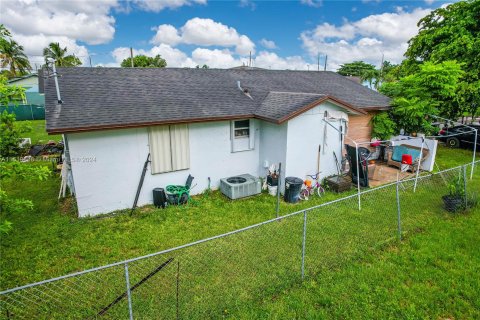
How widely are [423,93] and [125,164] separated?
1260 cm

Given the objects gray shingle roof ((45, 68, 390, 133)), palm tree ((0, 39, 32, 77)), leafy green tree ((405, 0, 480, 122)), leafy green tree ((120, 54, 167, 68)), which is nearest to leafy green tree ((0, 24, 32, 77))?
palm tree ((0, 39, 32, 77))

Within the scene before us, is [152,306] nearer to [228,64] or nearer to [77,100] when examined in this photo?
[77,100]

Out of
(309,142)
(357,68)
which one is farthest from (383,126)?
(357,68)

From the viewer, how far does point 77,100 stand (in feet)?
27.7

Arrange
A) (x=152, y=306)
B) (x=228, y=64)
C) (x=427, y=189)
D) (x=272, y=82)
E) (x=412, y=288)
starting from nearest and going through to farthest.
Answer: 1. (x=152, y=306)
2. (x=412, y=288)
3. (x=427, y=189)
4. (x=272, y=82)
5. (x=228, y=64)

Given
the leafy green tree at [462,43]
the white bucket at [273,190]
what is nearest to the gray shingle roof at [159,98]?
the white bucket at [273,190]

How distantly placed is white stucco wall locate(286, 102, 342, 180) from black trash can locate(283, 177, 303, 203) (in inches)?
23.9

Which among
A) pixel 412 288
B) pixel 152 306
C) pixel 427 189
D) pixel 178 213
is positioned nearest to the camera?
pixel 152 306

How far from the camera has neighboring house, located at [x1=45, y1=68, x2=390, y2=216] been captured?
7.94 metres

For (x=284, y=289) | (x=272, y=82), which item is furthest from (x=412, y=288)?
(x=272, y=82)

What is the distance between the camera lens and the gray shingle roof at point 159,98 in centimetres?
792

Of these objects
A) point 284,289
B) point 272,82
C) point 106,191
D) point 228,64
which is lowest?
point 284,289

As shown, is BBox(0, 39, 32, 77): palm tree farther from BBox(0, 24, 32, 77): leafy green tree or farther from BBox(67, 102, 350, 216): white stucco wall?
BBox(67, 102, 350, 216): white stucco wall

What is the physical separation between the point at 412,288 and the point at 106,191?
310 inches
